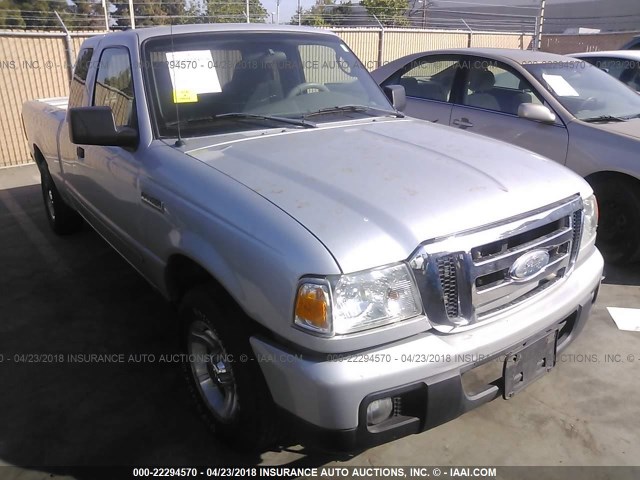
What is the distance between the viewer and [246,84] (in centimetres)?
338

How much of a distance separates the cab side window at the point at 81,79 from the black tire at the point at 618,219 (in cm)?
422

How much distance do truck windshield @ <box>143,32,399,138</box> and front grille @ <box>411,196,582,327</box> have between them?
1.44 meters

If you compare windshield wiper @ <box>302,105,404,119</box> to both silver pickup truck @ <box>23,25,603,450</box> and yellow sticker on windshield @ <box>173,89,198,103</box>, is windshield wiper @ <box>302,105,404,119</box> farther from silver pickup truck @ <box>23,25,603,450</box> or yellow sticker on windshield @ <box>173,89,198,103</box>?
yellow sticker on windshield @ <box>173,89,198,103</box>

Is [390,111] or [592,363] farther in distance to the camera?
[390,111]

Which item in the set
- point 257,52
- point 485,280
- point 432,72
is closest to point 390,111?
point 257,52

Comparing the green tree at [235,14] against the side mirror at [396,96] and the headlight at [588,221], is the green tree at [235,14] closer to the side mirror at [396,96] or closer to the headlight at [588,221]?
the side mirror at [396,96]

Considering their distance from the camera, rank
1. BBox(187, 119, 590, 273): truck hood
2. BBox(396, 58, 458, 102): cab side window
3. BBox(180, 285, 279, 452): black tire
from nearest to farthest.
A: BBox(187, 119, 590, 273): truck hood, BBox(180, 285, 279, 452): black tire, BBox(396, 58, 458, 102): cab side window

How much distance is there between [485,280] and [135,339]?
2.49 metres

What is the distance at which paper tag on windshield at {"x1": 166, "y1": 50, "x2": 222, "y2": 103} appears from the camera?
3.18 m

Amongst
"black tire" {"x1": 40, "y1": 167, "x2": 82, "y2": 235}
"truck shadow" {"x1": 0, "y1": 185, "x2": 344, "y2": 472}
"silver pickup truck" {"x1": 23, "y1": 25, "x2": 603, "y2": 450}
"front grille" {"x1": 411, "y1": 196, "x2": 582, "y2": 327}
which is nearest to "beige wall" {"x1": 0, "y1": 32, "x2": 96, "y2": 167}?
"black tire" {"x1": 40, "y1": 167, "x2": 82, "y2": 235}

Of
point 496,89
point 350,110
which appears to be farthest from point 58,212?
point 496,89

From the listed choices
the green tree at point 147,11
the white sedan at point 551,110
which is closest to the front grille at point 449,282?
the white sedan at point 551,110

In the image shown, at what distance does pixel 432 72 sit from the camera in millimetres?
6254

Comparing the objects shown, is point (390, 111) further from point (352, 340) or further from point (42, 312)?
point (42, 312)
